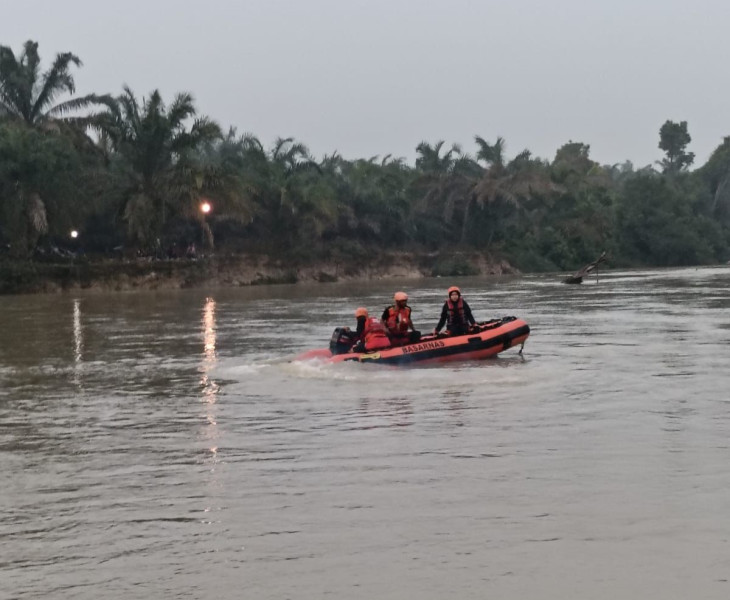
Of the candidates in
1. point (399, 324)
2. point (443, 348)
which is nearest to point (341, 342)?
point (399, 324)

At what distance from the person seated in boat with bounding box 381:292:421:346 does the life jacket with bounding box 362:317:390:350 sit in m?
0.12

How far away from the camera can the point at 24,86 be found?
44.2m

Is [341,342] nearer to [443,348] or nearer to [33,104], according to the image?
[443,348]

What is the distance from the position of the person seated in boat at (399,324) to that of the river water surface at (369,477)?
0.76 meters

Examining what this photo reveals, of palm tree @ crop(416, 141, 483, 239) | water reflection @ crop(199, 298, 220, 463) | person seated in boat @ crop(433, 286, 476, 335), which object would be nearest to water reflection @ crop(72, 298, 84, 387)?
water reflection @ crop(199, 298, 220, 463)

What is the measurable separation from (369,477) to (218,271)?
4449cm

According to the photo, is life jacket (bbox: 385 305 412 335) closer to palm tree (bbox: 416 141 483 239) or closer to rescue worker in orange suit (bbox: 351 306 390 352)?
rescue worker in orange suit (bbox: 351 306 390 352)

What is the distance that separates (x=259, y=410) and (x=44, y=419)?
7.87ft

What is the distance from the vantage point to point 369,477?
8648mm

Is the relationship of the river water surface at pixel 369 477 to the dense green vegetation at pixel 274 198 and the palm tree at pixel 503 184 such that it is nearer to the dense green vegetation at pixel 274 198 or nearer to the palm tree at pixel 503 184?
the dense green vegetation at pixel 274 198

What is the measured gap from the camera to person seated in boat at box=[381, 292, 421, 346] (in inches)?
637

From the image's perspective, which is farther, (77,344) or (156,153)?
(156,153)

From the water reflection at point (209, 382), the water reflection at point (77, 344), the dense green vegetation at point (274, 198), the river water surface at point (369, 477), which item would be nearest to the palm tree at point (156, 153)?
the dense green vegetation at point (274, 198)

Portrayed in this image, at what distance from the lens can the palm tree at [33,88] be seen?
43.8 m
